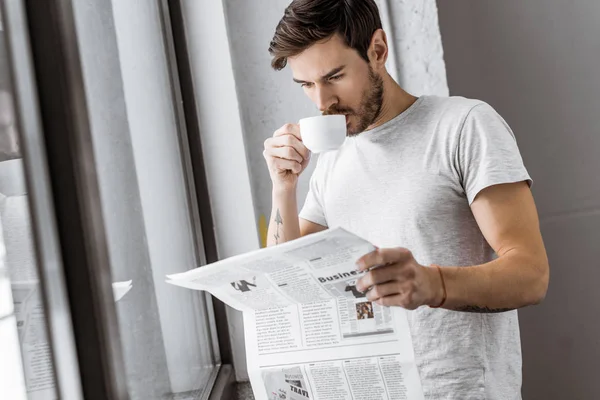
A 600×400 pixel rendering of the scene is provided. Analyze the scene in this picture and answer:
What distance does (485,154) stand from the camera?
1.13 metres

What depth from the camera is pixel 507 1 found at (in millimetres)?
1778

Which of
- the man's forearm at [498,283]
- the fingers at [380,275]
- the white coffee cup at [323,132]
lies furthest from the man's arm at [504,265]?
the white coffee cup at [323,132]

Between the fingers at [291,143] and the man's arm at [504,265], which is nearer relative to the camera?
the man's arm at [504,265]

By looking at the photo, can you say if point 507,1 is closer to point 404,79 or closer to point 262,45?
point 404,79

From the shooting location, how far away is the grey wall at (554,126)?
1.78m

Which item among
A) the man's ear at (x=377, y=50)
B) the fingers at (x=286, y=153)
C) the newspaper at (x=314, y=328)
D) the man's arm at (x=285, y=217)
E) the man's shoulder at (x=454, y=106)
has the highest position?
the man's ear at (x=377, y=50)

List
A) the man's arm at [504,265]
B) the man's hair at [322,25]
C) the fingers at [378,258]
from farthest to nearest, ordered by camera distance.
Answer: the man's hair at [322,25] < the man's arm at [504,265] < the fingers at [378,258]

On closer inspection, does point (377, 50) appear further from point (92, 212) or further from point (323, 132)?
point (92, 212)

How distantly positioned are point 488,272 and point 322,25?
2.01 feet

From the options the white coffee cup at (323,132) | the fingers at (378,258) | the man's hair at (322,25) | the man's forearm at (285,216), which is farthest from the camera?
the man's forearm at (285,216)

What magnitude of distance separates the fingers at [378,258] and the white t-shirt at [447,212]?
0.27m

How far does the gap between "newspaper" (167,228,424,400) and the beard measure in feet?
1.52

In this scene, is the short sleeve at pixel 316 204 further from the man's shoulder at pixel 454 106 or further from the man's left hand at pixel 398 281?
the man's left hand at pixel 398 281

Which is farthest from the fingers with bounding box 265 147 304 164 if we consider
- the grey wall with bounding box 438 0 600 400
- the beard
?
the grey wall with bounding box 438 0 600 400
